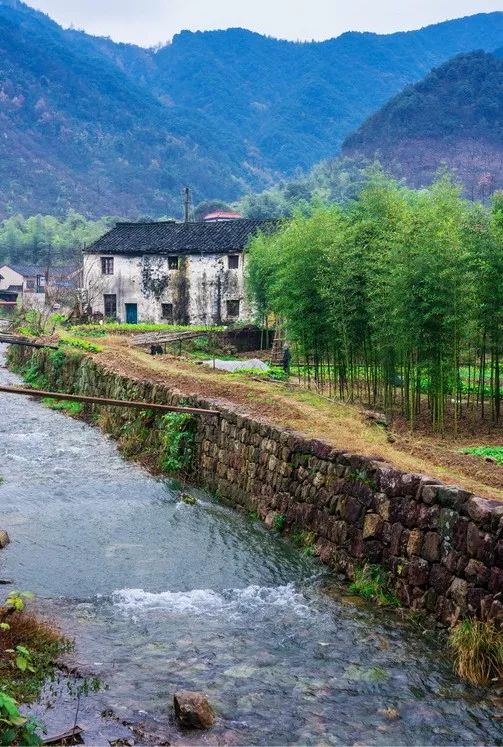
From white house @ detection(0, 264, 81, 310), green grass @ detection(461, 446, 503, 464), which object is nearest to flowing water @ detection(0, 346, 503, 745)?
green grass @ detection(461, 446, 503, 464)

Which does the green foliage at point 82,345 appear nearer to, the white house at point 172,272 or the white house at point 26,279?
the white house at point 172,272

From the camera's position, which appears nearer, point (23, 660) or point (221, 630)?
point (23, 660)

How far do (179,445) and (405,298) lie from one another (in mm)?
5311

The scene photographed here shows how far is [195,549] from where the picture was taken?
491 inches

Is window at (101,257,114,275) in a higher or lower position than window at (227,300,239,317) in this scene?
higher

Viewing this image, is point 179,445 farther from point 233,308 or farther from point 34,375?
point 233,308

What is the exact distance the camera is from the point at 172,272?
50.5 m

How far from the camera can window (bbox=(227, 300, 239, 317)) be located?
1937 inches

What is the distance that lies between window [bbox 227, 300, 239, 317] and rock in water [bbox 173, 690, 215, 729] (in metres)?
42.1

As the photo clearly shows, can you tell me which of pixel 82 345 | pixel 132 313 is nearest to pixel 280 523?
pixel 82 345

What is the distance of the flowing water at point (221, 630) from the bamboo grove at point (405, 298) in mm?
5614

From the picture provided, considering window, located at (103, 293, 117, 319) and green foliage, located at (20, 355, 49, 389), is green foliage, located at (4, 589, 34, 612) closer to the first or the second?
green foliage, located at (20, 355, 49, 389)

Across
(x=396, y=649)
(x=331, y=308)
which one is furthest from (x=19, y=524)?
(x=331, y=308)

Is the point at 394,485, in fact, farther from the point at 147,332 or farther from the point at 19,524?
the point at 147,332
